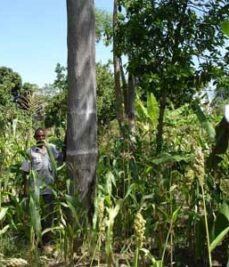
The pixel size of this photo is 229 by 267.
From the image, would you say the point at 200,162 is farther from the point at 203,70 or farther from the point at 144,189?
the point at 203,70

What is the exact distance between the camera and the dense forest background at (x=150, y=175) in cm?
361

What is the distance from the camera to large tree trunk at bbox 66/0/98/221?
13.6ft

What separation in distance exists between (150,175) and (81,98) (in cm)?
99

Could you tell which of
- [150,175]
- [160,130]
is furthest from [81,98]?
[160,130]

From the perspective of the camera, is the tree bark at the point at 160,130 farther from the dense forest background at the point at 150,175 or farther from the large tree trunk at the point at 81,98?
the large tree trunk at the point at 81,98

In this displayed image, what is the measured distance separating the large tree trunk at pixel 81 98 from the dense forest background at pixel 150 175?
0.41 feet

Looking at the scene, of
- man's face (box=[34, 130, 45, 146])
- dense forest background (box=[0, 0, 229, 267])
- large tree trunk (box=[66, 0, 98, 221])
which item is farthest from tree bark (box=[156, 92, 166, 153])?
large tree trunk (box=[66, 0, 98, 221])

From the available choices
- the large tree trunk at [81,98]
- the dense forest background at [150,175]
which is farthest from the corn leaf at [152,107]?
the large tree trunk at [81,98]

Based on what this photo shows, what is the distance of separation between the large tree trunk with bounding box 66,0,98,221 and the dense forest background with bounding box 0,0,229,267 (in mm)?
126

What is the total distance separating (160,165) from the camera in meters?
4.27

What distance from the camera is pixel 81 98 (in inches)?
165

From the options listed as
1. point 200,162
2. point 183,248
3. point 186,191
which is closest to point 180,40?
point 186,191

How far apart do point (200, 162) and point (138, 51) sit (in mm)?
4429

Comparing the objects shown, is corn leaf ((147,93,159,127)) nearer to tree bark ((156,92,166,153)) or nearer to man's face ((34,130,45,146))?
tree bark ((156,92,166,153))
